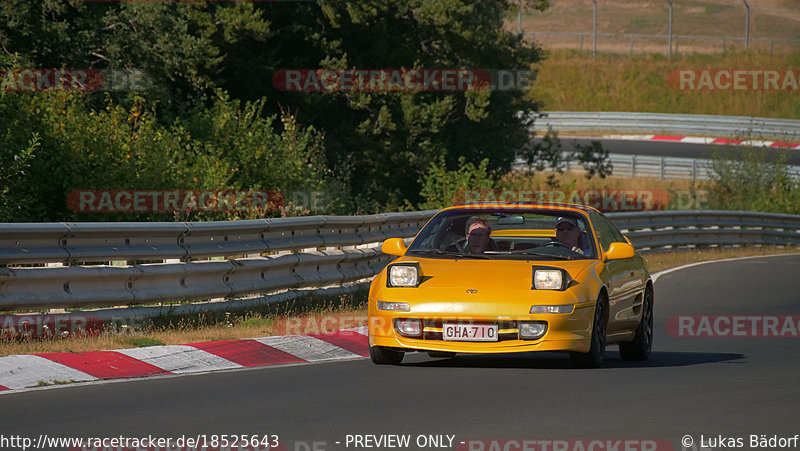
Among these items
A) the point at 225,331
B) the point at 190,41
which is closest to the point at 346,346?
the point at 225,331

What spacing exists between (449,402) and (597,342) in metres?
2.42

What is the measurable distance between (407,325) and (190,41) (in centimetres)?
1716

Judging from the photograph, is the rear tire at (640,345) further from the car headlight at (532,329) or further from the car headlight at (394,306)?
the car headlight at (394,306)

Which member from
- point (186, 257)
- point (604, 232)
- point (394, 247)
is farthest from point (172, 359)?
point (604, 232)

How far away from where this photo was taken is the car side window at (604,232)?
11641 millimetres

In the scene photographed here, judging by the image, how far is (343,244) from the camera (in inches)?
613

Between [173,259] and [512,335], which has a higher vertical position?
[173,259]

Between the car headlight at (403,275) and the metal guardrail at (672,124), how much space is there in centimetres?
4914

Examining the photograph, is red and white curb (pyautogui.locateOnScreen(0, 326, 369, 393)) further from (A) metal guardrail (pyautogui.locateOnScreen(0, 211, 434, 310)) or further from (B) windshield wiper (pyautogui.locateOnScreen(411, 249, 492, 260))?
(B) windshield wiper (pyautogui.locateOnScreen(411, 249, 492, 260))

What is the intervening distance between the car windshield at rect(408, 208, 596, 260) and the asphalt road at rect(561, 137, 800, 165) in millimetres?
40732

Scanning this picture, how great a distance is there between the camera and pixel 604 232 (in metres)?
11.9

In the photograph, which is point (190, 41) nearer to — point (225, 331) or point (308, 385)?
point (225, 331)

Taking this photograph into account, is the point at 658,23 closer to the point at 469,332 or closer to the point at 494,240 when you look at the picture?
the point at 494,240

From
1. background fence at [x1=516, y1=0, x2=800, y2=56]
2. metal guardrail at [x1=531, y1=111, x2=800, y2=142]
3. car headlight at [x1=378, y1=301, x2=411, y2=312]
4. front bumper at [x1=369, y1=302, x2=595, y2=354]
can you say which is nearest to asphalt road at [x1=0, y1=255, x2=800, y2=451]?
front bumper at [x1=369, y1=302, x2=595, y2=354]
